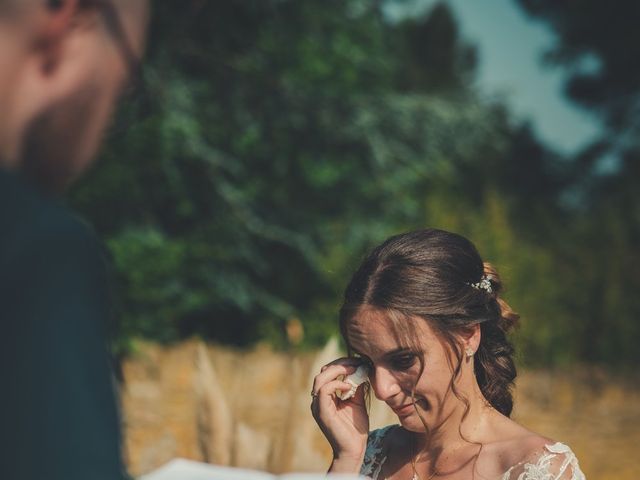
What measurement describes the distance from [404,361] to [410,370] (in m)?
0.03

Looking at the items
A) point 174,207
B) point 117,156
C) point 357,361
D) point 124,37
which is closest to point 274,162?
point 174,207

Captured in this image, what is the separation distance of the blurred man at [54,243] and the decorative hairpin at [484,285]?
5.78 feet

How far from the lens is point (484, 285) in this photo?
7.88 feet

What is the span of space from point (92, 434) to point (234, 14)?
9178 millimetres

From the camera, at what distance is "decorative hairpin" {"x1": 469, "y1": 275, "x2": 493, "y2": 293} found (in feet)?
7.82

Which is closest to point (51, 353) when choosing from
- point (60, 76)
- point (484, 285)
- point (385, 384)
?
point (60, 76)

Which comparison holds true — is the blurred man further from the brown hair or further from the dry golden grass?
the dry golden grass

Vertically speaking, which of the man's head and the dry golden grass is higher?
the man's head

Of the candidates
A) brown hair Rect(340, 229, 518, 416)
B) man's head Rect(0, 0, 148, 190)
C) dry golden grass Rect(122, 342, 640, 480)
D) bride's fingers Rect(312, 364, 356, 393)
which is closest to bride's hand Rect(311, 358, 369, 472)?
bride's fingers Rect(312, 364, 356, 393)

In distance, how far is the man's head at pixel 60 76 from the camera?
25.9 inches

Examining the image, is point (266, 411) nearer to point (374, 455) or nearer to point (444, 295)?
point (374, 455)

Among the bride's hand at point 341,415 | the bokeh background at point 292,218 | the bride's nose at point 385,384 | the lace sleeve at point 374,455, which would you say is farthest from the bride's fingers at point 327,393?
the bokeh background at point 292,218

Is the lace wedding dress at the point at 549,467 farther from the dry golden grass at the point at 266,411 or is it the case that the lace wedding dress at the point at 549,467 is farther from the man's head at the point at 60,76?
the man's head at the point at 60,76

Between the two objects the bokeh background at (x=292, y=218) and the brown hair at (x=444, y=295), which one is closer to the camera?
the brown hair at (x=444, y=295)
